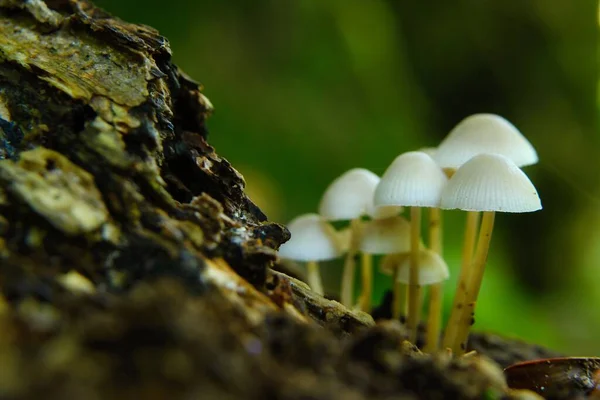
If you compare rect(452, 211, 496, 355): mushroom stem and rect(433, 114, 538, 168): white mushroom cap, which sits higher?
rect(433, 114, 538, 168): white mushroom cap

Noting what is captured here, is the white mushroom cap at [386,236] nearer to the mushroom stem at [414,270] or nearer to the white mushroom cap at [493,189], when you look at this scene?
the mushroom stem at [414,270]

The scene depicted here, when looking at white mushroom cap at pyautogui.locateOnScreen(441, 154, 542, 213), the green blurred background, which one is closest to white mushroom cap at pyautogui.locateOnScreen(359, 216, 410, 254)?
white mushroom cap at pyautogui.locateOnScreen(441, 154, 542, 213)

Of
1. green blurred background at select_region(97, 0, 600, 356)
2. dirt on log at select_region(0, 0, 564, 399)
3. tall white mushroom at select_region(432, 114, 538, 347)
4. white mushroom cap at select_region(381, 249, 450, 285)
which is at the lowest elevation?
dirt on log at select_region(0, 0, 564, 399)

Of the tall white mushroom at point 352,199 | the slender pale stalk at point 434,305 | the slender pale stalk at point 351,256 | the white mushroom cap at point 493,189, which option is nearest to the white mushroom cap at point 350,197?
the tall white mushroom at point 352,199

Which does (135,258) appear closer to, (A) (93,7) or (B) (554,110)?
(A) (93,7)

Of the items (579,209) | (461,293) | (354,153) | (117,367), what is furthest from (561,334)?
(117,367)

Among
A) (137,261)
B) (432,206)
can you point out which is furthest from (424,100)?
(137,261)

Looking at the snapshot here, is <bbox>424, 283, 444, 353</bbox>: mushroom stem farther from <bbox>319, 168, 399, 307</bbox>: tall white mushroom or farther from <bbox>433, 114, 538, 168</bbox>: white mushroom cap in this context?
<bbox>433, 114, 538, 168</bbox>: white mushroom cap

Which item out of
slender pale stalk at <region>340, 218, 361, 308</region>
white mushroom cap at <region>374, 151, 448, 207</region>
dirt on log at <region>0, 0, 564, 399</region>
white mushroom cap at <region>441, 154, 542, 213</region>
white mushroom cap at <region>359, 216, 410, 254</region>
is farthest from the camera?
slender pale stalk at <region>340, 218, 361, 308</region>
